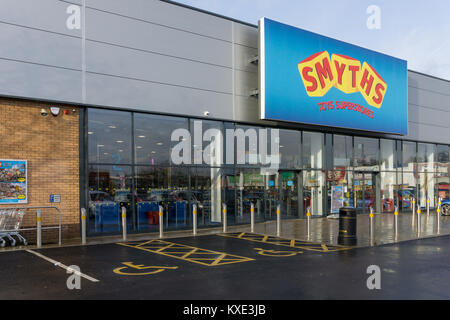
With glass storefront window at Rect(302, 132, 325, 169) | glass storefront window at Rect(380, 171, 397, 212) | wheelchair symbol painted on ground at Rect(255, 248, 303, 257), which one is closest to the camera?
wheelchair symbol painted on ground at Rect(255, 248, 303, 257)

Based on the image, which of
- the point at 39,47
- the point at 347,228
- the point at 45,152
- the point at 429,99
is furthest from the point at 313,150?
the point at 39,47

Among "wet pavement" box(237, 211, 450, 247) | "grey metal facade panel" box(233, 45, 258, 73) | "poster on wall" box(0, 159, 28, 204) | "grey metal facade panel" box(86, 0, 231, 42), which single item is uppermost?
"grey metal facade panel" box(86, 0, 231, 42)

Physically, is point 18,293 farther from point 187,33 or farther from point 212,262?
point 187,33

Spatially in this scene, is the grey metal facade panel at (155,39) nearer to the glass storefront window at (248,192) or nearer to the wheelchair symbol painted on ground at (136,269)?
the glass storefront window at (248,192)

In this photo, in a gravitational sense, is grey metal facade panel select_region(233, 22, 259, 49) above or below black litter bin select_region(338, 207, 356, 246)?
above

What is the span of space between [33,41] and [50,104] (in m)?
2.05

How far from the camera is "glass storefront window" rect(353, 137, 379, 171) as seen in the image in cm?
2300

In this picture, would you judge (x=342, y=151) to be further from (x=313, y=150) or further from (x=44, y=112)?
(x=44, y=112)

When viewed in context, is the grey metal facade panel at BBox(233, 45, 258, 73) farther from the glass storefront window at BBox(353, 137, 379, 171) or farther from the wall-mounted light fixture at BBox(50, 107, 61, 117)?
the glass storefront window at BBox(353, 137, 379, 171)

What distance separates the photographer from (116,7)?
1478cm

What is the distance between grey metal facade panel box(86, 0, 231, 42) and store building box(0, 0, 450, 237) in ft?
0.14

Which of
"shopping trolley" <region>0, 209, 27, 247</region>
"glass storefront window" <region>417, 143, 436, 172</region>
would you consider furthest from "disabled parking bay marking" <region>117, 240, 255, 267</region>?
"glass storefront window" <region>417, 143, 436, 172</region>

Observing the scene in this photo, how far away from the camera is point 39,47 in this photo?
517 inches
